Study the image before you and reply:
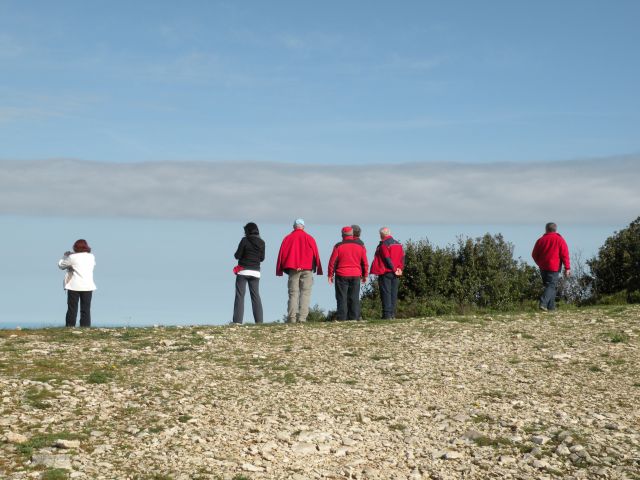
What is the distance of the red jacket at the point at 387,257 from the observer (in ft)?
70.1

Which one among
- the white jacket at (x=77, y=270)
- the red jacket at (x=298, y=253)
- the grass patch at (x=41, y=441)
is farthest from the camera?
the red jacket at (x=298, y=253)

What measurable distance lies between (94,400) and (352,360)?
16.0ft

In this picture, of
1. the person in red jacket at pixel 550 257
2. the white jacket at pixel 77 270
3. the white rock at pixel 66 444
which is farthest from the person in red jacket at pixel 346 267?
the white rock at pixel 66 444

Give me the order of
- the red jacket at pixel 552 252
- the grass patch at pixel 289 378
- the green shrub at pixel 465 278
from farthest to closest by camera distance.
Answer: the green shrub at pixel 465 278, the red jacket at pixel 552 252, the grass patch at pixel 289 378

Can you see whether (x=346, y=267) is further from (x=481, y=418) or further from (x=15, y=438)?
(x=15, y=438)

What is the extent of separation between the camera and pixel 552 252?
22953mm

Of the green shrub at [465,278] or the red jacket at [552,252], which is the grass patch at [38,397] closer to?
the red jacket at [552,252]

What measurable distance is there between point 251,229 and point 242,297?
5.81ft

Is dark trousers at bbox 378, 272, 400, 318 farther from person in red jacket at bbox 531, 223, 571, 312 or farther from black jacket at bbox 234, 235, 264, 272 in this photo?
person in red jacket at bbox 531, 223, 571, 312

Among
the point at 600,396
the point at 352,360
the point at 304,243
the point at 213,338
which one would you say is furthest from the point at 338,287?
the point at 600,396

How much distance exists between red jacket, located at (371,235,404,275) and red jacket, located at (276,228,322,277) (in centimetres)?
165

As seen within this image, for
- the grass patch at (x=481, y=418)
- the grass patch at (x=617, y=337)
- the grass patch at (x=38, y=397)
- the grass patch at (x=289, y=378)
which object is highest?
A: the grass patch at (x=617, y=337)

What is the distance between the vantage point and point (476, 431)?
11.0 meters

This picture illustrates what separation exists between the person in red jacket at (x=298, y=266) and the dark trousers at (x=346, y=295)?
0.67 meters
